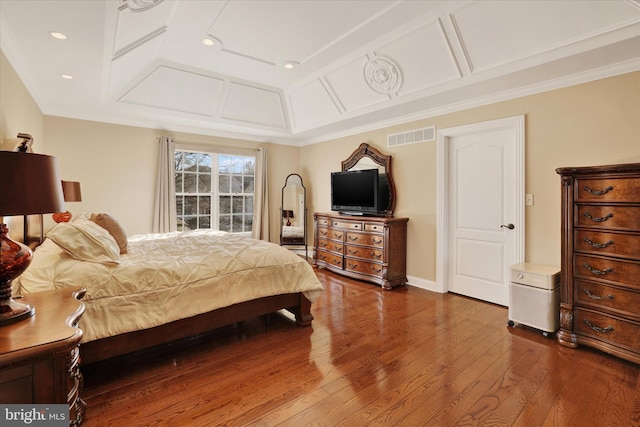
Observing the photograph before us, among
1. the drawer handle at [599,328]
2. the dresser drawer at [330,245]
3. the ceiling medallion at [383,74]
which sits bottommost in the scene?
the drawer handle at [599,328]

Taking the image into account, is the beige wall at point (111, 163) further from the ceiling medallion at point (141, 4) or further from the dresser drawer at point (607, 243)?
the dresser drawer at point (607, 243)

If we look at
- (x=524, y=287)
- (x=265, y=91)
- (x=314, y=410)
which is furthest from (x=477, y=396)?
(x=265, y=91)

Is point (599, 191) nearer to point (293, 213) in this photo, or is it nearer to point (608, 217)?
point (608, 217)

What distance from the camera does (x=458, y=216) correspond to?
402 centimetres

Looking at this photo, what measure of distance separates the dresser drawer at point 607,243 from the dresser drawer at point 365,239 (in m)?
2.16

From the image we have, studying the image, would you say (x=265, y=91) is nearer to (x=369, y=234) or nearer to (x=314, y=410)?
(x=369, y=234)

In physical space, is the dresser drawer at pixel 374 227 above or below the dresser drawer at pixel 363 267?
above

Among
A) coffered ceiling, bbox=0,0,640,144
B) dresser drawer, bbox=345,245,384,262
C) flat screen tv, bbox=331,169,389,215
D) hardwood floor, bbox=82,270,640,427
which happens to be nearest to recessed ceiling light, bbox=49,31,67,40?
coffered ceiling, bbox=0,0,640,144

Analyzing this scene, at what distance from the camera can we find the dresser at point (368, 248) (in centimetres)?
427

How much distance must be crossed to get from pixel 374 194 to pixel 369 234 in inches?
24.0

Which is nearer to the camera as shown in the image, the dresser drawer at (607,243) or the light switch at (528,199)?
the dresser drawer at (607,243)

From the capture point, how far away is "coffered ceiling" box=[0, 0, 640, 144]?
2.38 metres

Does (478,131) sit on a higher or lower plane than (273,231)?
higher

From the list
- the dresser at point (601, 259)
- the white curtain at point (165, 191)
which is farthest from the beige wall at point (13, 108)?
the dresser at point (601, 259)
